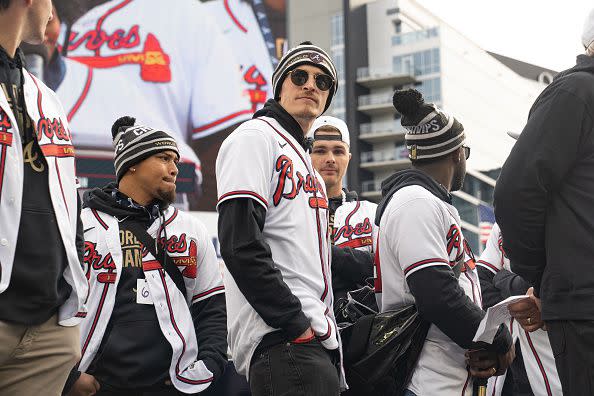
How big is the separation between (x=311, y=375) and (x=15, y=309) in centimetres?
115

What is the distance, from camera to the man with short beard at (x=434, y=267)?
383 cm

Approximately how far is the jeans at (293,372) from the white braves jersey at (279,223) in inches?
3.1

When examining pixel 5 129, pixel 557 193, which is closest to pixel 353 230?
pixel 557 193

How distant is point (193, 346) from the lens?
4316 mm

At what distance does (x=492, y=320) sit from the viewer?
351cm

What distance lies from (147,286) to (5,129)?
1668mm

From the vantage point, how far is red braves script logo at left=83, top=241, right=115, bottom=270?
4230mm

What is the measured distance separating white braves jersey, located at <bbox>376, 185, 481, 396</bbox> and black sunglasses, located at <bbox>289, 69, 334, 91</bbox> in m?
0.60

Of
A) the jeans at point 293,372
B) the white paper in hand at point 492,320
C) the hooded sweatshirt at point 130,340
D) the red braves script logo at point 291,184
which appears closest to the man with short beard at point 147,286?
the hooded sweatshirt at point 130,340

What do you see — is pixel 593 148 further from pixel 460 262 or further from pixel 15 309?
pixel 15 309

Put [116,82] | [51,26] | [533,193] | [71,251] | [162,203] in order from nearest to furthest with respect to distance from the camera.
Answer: [71,251]
[533,193]
[162,203]
[51,26]
[116,82]

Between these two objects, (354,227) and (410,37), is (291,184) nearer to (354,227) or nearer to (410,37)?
(354,227)

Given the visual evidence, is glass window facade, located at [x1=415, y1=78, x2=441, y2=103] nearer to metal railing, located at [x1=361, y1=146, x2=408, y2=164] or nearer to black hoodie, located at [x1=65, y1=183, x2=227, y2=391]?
metal railing, located at [x1=361, y1=146, x2=408, y2=164]

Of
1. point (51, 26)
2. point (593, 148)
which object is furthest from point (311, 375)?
point (51, 26)
